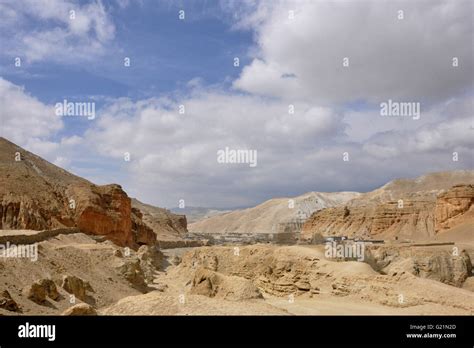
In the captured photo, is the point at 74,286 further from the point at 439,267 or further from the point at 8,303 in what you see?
the point at 439,267

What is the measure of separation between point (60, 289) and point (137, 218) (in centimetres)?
4659

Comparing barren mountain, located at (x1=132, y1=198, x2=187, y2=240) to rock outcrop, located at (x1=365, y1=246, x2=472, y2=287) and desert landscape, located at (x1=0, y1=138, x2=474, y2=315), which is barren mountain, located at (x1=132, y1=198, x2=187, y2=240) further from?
rock outcrop, located at (x1=365, y1=246, x2=472, y2=287)

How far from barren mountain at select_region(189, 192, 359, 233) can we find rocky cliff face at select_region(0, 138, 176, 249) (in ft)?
266

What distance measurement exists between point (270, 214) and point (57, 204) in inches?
4216

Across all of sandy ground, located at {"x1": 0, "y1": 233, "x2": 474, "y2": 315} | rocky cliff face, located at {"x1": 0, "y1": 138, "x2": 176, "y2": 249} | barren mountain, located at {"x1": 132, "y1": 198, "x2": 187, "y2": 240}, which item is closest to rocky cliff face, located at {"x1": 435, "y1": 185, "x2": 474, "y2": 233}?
sandy ground, located at {"x1": 0, "y1": 233, "x2": 474, "y2": 315}

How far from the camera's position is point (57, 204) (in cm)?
Answer: 4388

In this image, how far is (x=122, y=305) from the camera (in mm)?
11680

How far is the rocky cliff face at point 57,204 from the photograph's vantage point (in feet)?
129

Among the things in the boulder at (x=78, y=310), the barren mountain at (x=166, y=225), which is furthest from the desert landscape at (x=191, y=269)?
the barren mountain at (x=166, y=225)

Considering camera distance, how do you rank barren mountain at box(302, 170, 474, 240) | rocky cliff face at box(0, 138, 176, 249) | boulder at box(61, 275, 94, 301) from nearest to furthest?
boulder at box(61, 275, 94, 301)
rocky cliff face at box(0, 138, 176, 249)
barren mountain at box(302, 170, 474, 240)

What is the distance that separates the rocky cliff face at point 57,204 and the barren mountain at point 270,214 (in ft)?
266

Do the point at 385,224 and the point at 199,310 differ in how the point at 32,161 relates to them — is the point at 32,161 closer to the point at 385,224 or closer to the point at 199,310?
the point at 385,224

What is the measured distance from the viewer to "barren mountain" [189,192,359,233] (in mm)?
136750
